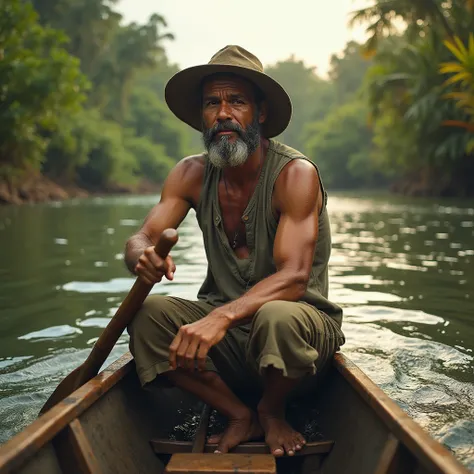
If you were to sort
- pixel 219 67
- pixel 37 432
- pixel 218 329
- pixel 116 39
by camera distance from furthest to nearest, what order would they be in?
pixel 116 39, pixel 219 67, pixel 218 329, pixel 37 432

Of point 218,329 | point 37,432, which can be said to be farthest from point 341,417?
point 37,432

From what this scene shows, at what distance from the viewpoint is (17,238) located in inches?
442

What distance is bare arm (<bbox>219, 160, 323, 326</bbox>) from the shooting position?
2596 mm

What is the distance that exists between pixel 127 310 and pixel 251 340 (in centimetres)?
53

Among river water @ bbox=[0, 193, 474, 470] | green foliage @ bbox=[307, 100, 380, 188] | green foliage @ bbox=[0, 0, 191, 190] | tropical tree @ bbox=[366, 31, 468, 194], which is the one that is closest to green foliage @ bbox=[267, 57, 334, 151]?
green foliage @ bbox=[0, 0, 191, 190]

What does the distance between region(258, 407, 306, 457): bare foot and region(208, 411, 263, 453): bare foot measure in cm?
4

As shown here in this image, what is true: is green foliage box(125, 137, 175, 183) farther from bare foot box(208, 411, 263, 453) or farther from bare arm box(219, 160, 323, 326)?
bare foot box(208, 411, 263, 453)

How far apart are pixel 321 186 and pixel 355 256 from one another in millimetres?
6300

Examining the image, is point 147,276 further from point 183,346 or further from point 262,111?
point 262,111

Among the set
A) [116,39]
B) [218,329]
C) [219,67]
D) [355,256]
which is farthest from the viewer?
[116,39]

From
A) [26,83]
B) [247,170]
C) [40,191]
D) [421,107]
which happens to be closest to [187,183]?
[247,170]

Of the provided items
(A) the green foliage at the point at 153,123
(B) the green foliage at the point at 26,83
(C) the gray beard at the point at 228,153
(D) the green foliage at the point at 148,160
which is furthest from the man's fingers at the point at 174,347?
(A) the green foliage at the point at 153,123

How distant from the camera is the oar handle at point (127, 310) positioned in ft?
7.90

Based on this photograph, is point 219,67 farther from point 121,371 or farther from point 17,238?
point 17,238
